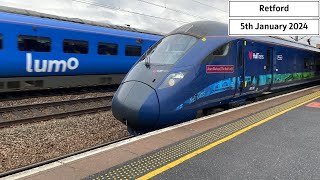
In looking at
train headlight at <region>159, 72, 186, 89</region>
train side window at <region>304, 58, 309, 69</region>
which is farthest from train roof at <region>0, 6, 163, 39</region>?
train side window at <region>304, 58, 309, 69</region>

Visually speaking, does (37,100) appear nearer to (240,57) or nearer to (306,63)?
(240,57)

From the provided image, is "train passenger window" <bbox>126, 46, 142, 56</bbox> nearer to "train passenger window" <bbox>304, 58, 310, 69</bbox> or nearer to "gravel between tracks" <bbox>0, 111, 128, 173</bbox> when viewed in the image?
"gravel between tracks" <bbox>0, 111, 128, 173</bbox>

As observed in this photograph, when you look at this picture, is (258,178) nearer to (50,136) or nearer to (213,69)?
(213,69)

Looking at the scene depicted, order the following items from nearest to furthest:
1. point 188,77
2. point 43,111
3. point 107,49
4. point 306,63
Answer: point 188,77 < point 43,111 < point 107,49 < point 306,63

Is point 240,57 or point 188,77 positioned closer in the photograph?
point 188,77

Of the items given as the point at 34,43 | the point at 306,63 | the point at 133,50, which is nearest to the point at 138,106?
the point at 34,43

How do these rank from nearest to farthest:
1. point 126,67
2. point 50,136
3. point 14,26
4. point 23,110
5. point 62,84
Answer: point 50,136
point 23,110
point 14,26
point 62,84
point 126,67

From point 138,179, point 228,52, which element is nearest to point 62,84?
point 228,52

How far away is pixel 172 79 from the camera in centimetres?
652

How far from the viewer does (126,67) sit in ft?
54.4

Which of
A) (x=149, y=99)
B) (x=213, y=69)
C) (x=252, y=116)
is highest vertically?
(x=213, y=69)

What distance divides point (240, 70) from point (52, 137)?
5.32 metres

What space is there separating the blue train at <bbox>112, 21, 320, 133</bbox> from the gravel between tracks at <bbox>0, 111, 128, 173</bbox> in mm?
1247

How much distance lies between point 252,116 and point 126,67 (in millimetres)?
10155
